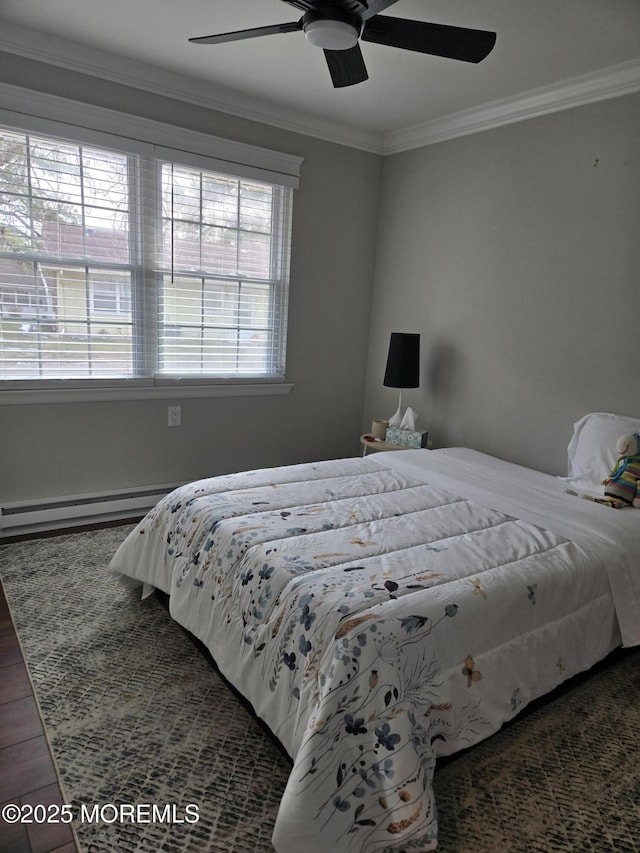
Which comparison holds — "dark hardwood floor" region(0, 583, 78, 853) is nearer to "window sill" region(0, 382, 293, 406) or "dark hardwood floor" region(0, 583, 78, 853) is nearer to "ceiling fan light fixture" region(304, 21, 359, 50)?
"window sill" region(0, 382, 293, 406)

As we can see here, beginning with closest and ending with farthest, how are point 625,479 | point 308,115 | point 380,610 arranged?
point 380,610 → point 625,479 → point 308,115

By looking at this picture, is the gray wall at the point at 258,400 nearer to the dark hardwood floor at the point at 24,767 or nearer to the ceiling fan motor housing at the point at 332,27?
the dark hardwood floor at the point at 24,767

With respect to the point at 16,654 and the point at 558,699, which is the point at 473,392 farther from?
the point at 16,654

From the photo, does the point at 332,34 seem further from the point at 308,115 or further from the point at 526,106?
the point at 308,115

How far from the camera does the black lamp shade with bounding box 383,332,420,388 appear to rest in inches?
141

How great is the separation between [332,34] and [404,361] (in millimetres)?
2120

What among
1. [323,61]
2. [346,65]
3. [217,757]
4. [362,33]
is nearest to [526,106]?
[323,61]

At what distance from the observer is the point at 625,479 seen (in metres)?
2.43

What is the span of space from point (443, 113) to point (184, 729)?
12.0 ft

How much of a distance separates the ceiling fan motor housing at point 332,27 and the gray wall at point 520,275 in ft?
5.65

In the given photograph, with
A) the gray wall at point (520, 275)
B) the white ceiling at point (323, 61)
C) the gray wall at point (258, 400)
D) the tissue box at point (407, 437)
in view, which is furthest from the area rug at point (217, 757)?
the white ceiling at point (323, 61)

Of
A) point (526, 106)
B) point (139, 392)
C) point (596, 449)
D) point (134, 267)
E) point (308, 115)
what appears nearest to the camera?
point (596, 449)

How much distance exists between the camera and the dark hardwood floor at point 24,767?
1.39m

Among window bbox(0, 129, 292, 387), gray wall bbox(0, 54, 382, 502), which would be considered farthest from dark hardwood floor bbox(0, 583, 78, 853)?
window bbox(0, 129, 292, 387)
